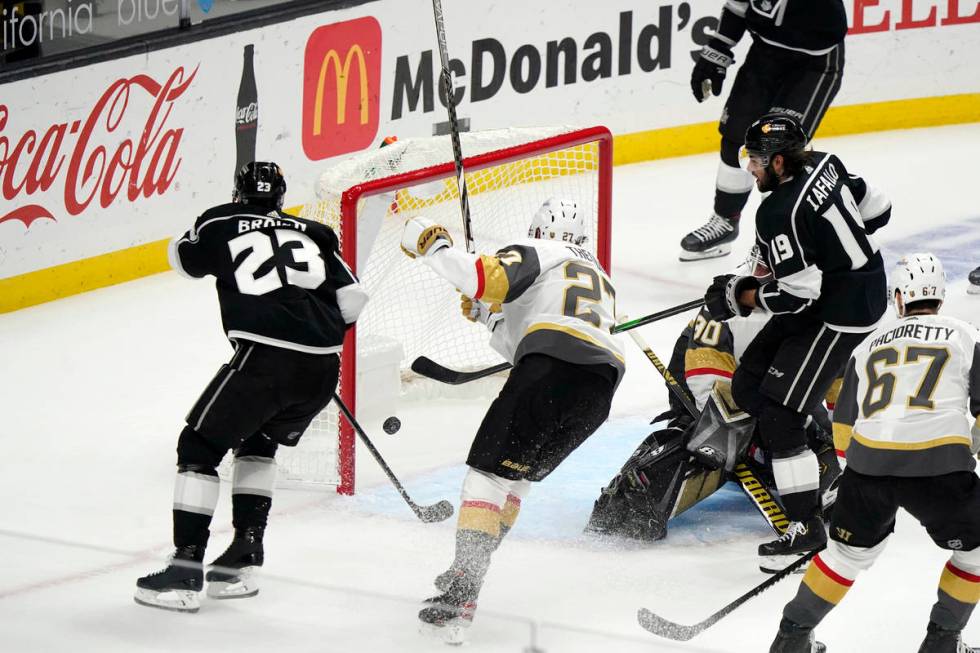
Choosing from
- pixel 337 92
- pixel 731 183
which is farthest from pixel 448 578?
pixel 337 92

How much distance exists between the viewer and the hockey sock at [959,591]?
3.49m

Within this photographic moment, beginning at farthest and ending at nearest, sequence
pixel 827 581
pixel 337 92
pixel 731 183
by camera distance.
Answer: pixel 337 92 < pixel 731 183 < pixel 827 581

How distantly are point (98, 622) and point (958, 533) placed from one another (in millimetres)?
1785

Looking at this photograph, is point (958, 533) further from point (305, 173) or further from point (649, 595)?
point (305, 173)

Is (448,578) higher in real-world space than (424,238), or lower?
lower

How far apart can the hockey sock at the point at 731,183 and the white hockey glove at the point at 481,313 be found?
2.53 m

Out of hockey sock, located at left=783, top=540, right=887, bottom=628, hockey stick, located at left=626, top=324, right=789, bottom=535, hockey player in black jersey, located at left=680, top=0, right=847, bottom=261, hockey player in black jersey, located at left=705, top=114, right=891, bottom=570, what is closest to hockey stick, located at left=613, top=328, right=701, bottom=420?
hockey stick, located at left=626, top=324, right=789, bottom=535

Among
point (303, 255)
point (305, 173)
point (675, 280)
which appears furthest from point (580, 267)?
point (305, 173)

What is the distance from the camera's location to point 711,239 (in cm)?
704

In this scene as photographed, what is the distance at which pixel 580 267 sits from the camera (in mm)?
4043

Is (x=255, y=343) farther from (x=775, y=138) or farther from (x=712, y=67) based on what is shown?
(x=712, y=67)

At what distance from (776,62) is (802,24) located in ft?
0.61

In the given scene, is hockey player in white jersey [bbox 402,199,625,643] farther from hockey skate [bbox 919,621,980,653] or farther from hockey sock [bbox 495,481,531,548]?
hockey skate [bbox 919,621,980,653]

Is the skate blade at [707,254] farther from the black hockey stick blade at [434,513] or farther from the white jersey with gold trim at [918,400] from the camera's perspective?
the white jersey with gold trim at [918,400]
